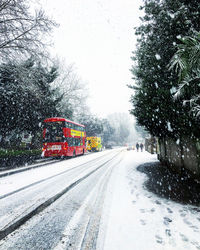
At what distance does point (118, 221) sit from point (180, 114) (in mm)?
5119

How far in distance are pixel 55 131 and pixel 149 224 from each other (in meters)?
14.4

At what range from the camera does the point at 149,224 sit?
3100 mm

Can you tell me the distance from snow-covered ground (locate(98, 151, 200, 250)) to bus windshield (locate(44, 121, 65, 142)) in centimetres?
1246

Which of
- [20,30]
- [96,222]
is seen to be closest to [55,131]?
[20,30]

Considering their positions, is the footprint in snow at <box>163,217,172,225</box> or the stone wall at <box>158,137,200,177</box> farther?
the stone wall at <box>158,137,200,177</box>

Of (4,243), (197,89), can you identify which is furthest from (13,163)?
(197,89)

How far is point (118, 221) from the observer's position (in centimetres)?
325

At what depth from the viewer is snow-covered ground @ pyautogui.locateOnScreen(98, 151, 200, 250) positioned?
247 centimetres

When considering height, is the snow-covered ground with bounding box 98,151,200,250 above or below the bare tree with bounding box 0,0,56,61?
below

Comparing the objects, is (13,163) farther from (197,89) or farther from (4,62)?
(197,89)

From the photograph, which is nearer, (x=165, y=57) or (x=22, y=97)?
(x=165, y=57)

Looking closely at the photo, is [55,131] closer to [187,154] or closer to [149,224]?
[187,154]

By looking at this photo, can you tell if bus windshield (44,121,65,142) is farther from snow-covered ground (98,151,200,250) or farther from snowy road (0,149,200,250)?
snow-covered ground (98,151,200,250)

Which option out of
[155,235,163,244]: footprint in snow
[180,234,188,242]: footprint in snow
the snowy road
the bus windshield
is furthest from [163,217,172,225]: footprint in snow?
the bus windshield
